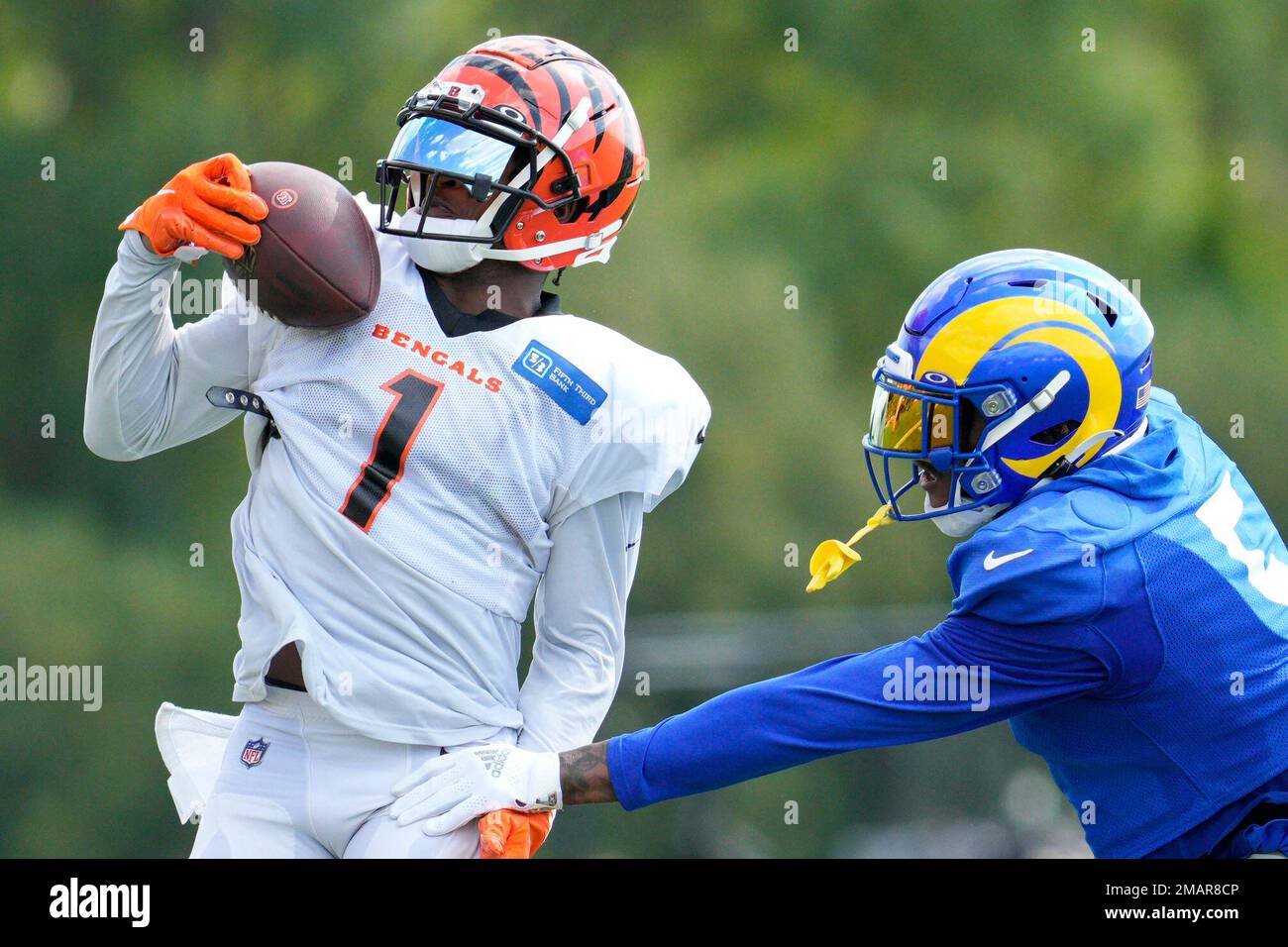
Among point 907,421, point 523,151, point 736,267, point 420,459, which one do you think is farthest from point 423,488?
point 736,267

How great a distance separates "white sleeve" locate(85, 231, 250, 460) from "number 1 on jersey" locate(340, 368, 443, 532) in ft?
0.98

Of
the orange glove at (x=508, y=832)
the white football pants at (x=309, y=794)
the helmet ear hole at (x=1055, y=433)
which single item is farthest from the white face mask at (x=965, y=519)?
the white football pants at (x=309, y=794)

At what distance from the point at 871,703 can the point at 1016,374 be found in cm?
63

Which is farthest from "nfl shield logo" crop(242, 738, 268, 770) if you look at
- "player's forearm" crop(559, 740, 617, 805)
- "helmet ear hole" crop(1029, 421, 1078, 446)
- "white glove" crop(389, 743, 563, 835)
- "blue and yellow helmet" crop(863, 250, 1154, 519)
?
"helmet ear hole" crop(1029, 421, 1078, 446)

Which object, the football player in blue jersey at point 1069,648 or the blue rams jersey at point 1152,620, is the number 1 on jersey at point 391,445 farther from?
the blue rams jersey at point 1152,620

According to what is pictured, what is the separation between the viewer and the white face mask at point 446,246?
326cm

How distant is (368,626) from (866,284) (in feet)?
32.3

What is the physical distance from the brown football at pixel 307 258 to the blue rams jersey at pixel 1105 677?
88cm

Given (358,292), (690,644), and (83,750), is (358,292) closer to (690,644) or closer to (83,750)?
(690,644)

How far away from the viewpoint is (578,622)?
3283 mm

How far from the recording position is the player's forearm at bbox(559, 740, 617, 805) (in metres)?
3.11

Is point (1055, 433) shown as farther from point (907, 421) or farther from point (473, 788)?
point (473, 788)

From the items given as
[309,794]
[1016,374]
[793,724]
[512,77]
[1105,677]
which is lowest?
[309,794]

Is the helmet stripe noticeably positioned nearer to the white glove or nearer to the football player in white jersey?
the football player in white jersey
